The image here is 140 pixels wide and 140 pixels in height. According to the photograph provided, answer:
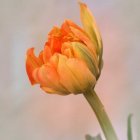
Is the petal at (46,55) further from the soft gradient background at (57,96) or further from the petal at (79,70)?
the soft gradient background at (57,96)

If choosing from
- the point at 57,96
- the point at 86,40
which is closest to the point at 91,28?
the point at 86,40

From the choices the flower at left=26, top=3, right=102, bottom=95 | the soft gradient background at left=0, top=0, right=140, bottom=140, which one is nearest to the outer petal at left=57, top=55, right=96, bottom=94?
the flower at left=26, top=3, right=102, bottom=95

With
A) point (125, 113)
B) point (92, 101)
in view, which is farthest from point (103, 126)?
point (125, 113)

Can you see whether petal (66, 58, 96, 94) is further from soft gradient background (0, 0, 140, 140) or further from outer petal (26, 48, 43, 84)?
soft gradient background (0, 0, 140, 140)

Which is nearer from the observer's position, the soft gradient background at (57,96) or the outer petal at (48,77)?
the outer petal at (48,77)

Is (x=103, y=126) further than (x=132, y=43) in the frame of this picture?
No

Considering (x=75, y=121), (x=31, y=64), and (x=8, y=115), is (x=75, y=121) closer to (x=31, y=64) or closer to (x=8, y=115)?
(x=8, y=115)

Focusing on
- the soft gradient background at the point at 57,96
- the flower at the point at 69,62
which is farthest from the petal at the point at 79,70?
the soft gradient background at the point at 57,96
